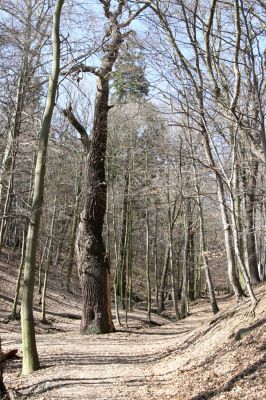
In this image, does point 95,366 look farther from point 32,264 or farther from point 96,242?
point 96,242

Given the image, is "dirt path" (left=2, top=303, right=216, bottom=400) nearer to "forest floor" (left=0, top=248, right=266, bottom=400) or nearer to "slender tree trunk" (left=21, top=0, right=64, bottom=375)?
"forest floor" (left=0, top=248, right=266, bottom=400)

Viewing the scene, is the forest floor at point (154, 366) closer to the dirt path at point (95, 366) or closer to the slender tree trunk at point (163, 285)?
the dirt path at point (95, 366)

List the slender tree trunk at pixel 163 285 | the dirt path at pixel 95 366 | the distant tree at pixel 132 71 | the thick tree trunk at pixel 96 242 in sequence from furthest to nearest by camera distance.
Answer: the slender tree trunk at pixel 163 285
the thick tree trunk at pixel 96 242
the distant tree at pixel 132 71
the dirt path at pixel 95 366

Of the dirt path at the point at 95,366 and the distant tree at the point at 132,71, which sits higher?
the distant tree at the point at 132,71

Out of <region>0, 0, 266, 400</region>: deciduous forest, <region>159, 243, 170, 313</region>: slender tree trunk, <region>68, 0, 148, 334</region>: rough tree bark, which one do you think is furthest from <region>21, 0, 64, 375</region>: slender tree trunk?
<region>159, 243, 170, 313</region>: slender tree trunk

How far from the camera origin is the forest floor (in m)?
6.05

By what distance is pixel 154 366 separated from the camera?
8445 mm

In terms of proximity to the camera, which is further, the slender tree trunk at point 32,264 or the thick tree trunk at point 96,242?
the thick tree trunk at point 96,242

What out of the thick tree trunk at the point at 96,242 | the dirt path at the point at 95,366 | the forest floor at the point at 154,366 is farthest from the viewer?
the thick tree trunk at the point at 96,242

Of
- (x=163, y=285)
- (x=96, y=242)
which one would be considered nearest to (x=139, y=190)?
(x=96, y=242)

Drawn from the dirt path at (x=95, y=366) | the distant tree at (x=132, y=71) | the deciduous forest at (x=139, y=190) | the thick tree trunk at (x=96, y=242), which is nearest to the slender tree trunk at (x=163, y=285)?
the deciduous forest at (x=139, y=190)

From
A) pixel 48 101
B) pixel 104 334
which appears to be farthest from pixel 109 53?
pixel 104 334

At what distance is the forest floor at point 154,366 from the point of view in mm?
6047

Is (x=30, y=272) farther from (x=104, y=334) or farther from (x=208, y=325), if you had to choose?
(x=104, y=334)
